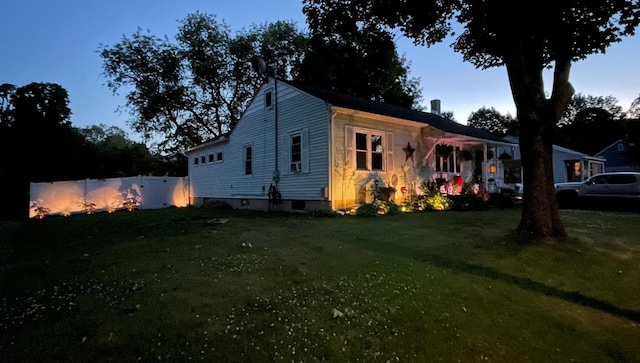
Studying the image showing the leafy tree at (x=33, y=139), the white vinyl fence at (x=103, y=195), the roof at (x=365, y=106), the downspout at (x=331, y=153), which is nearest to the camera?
the downspout at (x=331, y=153)

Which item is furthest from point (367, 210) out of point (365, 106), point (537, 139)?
point (537, 139)

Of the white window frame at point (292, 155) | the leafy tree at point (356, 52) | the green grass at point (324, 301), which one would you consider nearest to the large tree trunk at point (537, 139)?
the green grass at point (324, 301)

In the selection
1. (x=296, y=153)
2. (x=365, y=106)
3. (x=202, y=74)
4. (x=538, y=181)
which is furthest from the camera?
(x=202, y=74)

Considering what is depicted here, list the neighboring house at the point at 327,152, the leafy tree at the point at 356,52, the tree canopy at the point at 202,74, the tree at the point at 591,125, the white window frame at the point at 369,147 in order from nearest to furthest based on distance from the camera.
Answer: the leafy tree at the point at 356,52, the neighboring house at the point at 327,152, the white window frame at the point at 369,147, the tree canopy at the point at 202,74, the tree at the point at 591,125

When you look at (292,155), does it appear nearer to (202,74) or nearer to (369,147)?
(369,147)

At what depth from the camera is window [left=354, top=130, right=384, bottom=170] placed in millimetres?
12859

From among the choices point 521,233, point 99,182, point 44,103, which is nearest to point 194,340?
point 521,233

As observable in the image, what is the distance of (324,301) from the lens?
386cm

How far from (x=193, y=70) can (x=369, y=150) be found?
20503 millimetres

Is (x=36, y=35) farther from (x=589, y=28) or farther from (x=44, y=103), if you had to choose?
(x=589, y=28)

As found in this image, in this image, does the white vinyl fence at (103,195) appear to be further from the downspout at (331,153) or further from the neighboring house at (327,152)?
the downspout at (331,153)

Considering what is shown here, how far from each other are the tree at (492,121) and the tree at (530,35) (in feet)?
164

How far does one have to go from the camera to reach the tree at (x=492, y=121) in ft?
182

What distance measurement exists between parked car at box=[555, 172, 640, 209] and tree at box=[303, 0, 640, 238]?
27.2 feet
